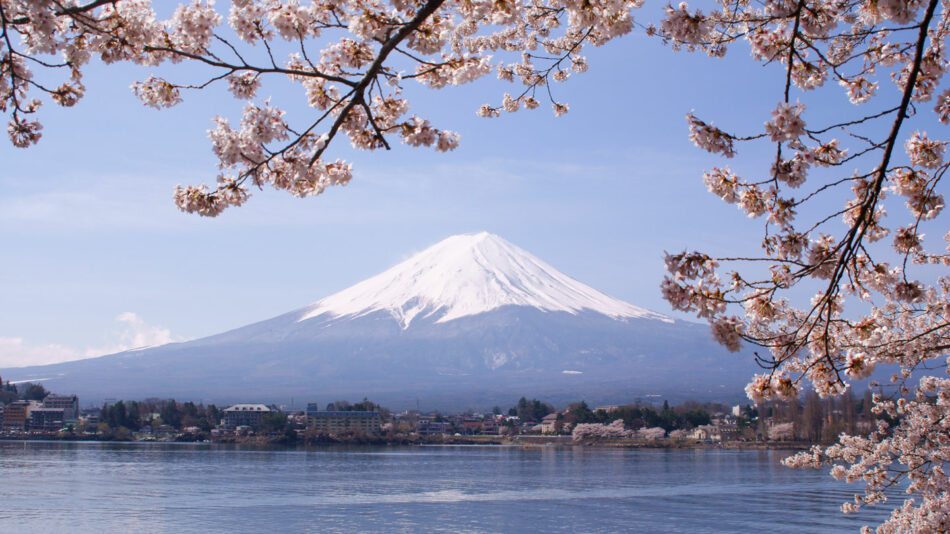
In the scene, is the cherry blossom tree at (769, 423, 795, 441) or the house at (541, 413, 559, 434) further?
the house at (541, 413, 559, 434)

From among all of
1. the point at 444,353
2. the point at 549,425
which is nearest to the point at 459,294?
the point at 444,353

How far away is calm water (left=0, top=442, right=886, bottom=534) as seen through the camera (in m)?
14.5

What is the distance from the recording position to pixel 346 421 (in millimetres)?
53750

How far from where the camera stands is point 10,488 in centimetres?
1944

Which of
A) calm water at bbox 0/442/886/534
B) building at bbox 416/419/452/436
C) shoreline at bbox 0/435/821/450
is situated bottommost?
shoreline at bbox 0/435/821/450

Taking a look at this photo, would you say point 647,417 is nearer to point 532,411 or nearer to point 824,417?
point 824,417

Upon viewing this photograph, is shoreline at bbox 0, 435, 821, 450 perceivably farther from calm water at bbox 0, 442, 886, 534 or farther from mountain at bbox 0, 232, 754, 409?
mountain at bbox 0, 232, 754, 409

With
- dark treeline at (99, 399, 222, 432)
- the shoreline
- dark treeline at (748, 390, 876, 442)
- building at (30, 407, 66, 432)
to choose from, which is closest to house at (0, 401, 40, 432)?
building at (30, 407, 66, 432)

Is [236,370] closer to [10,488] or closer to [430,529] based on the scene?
[10,488]

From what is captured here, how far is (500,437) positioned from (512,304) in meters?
77.9

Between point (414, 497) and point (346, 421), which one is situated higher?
point (346, 421)

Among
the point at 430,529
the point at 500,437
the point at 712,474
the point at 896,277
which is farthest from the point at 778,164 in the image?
the point at 500,437

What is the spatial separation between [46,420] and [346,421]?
20.4 metres

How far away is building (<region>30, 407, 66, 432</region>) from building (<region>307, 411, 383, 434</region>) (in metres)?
17.0
